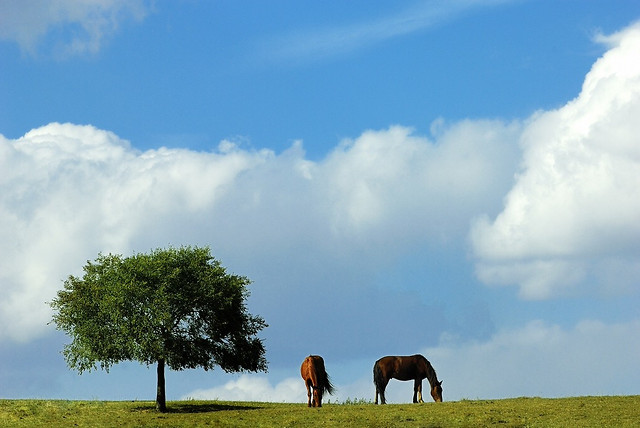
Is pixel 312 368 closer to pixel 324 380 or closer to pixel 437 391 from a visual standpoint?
pixel 324 380

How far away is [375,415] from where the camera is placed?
4178cm

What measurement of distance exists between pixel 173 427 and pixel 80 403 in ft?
46.4

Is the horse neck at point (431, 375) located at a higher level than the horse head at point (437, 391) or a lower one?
higher

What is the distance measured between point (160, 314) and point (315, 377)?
35.5 ft

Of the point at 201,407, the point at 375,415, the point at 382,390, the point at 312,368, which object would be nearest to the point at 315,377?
the point at 312,368

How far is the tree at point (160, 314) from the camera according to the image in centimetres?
5134

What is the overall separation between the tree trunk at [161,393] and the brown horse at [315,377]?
9.37 metres

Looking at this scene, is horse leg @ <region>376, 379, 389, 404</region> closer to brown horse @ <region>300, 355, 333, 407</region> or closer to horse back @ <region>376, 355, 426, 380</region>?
horse back @ <region>376, 355, 426, 380</region>

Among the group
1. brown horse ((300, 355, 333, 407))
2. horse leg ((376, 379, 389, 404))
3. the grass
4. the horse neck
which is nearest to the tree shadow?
the grass

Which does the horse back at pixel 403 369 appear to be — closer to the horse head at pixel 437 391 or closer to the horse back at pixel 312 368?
the horse head at pixel 437 391

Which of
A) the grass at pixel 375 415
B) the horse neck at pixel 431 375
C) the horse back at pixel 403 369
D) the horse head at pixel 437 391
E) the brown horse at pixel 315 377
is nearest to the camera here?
the grass at pixel 375 415

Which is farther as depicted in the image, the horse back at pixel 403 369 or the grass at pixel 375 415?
the horse back at pixel 403 369

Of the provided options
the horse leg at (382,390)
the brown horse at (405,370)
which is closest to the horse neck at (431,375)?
the brown horse at (405,370)

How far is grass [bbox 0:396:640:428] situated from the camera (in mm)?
39375
